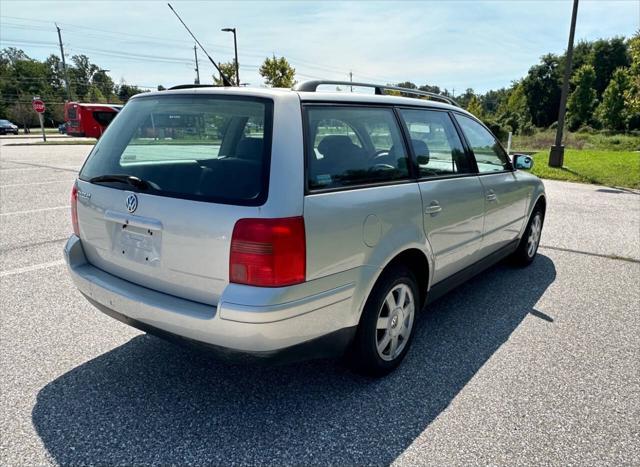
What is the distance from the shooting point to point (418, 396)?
2.59 m

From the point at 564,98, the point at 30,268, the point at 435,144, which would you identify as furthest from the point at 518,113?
the point at 30,268

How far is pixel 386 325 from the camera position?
2713 millimetres

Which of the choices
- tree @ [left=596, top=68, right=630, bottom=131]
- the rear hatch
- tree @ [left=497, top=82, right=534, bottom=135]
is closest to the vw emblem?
the rear hatch

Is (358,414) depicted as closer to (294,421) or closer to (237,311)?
(294,421)

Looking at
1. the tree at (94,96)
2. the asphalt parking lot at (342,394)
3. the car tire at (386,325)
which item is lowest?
the asphalt parking lot at (342,394)

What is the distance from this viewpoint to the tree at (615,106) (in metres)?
42.5

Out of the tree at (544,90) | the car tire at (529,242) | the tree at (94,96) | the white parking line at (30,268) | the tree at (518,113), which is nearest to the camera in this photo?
the white parking line at (30,268)

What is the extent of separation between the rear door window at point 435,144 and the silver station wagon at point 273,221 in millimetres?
16

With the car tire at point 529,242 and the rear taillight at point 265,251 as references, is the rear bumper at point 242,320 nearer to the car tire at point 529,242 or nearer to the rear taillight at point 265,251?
the rear taillight at point 265,251

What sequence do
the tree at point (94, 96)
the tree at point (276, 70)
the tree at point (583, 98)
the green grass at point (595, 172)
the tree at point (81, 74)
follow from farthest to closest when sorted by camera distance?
1. the tree at point (81, 74)
2. the tree at point (94, 96)
3. the tree at point (583, 98)
4. the tree at point (276, 70)
5. the green grass at point (595, 172)

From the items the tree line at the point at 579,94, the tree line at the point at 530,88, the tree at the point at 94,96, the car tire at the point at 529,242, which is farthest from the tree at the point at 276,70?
the tree at the point at 94,96

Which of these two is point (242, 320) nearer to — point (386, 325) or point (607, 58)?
point (386, 325)

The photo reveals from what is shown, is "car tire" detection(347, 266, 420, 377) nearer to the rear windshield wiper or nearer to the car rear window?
the car rear window

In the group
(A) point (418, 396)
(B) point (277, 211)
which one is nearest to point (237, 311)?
(B) point (277, 211)
